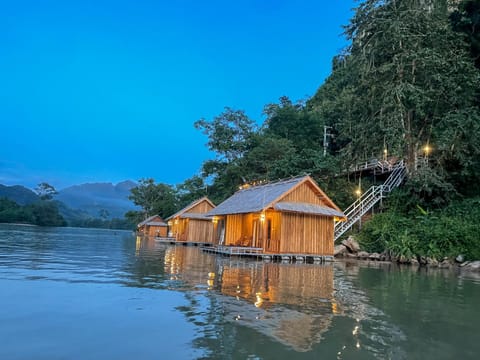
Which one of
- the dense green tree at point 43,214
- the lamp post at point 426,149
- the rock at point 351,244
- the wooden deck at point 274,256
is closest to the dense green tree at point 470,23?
the lamp post at point 426,149

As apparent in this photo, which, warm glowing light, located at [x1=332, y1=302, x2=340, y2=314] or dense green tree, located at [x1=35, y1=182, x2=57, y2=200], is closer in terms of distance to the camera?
warm glowing light, located at [x1=332, y1=302, x2=340, y2=314]

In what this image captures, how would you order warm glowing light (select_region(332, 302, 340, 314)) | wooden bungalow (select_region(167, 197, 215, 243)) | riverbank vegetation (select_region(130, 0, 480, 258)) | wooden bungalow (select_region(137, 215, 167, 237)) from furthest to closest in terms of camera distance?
wooden bungalow (select_region(137, 215, 167, 237)) → wooden bungalow (select_region(167, 197, 215, 243)) → riverbank vegetation (select_region(130, 0, 480, 258)) → warm glowing light (select_region(332, 302, 340, 314))

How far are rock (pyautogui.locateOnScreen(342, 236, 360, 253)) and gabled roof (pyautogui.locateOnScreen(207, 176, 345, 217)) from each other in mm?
3497

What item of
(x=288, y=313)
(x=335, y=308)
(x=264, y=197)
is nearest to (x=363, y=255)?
(x=264, y=197)

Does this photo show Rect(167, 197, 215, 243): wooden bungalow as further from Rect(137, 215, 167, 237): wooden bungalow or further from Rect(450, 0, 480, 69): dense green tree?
Rect(450, 0, 480, 69): dense green tree

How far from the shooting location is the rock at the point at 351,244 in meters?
23.1

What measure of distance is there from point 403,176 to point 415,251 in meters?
9.21

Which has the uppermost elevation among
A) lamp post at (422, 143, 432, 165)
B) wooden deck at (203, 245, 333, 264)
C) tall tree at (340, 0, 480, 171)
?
tall tree at (340, 0, 480, 171)

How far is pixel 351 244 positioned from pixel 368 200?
4837 millimetres

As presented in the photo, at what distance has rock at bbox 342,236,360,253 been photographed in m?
23.1

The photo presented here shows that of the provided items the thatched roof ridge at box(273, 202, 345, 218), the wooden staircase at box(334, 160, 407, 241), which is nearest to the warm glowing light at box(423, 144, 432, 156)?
the wooden staircase at box(334, 160, 407, 241)

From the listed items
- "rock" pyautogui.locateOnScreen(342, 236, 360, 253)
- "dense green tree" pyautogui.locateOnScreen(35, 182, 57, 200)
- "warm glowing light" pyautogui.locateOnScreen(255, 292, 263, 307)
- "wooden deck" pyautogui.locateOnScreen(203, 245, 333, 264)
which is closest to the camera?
"warm glowing light" pyautogui.locateOnScreen(255, 292, 263, 307)

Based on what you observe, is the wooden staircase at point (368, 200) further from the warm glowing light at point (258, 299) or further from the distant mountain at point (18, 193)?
the distant mountain at point (18, 193)

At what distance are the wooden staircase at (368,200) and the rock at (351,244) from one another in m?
0.87
